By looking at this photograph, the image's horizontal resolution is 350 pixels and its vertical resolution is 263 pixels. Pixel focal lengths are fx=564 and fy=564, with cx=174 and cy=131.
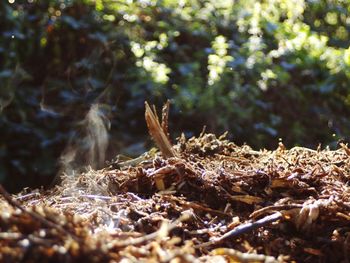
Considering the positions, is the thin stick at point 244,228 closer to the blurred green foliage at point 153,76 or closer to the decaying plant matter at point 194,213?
the decaying plant matter at point 194,213

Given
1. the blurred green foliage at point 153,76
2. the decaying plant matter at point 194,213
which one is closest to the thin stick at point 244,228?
the decaying plant matter at point 194,213

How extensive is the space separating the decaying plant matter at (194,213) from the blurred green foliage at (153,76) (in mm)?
2518

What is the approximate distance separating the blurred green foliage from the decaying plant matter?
2.52 metres

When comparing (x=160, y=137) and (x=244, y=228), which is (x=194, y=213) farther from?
(x=160, y=137)

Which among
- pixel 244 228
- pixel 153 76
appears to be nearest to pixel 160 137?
pixel 244 228

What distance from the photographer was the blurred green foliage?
4.25 m

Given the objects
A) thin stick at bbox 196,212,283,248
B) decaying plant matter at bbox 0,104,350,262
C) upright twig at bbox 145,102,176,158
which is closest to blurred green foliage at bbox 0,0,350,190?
upright twig at bbox 145,102,176,158

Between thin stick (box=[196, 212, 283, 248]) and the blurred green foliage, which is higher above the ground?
thin stick (box=[196, 212, 283, 248])

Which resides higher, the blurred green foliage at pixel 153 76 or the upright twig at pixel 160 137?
the upright twig at pixel 160 137

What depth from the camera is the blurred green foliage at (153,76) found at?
425 cm

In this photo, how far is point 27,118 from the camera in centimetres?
431

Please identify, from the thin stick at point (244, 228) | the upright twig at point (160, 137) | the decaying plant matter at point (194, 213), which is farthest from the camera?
the upright twig at point (160, 137)

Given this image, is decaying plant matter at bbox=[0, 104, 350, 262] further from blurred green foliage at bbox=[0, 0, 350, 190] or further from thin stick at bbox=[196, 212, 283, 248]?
blurred green foliage at bbox=[0, 0, 350, 190]

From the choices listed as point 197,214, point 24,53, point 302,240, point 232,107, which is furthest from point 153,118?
point 24,53
